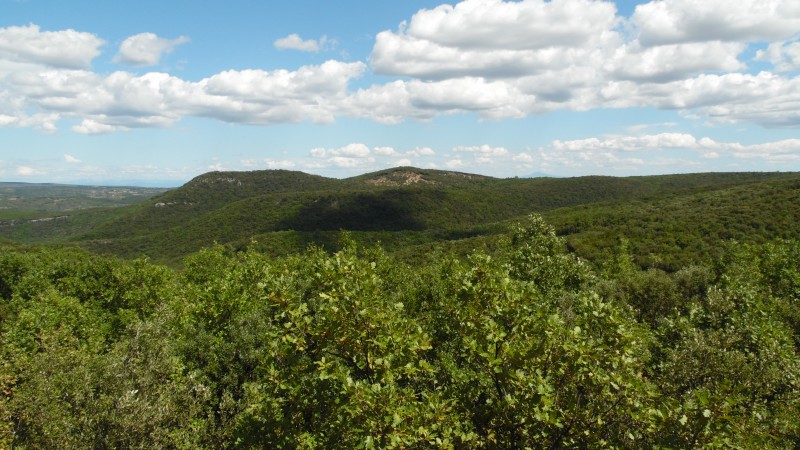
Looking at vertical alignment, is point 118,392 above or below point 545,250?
below

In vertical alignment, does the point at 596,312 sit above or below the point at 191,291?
above

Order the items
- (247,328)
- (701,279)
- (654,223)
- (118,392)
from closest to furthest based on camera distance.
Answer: (118,392) < (247,328) < (701,279) < (654,223)

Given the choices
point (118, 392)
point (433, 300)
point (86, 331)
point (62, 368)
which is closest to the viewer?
point (118, 392)

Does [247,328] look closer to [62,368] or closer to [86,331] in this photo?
[62,368]

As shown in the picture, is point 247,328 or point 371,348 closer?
point 371,348

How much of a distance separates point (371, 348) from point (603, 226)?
440 ft

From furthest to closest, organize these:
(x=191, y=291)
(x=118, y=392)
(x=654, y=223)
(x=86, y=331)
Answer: (x=654, y=223), (x=191, y=291), (x=86, y=331), (x=118, y=392)

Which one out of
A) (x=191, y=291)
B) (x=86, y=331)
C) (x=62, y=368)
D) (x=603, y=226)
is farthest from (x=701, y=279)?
(x=603, y=226)

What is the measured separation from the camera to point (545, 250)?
36.5 meters

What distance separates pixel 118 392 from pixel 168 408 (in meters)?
1.95

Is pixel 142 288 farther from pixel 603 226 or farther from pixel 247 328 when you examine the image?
pixel 603 226

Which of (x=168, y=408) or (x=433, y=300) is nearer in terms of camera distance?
(x=168, y=408)

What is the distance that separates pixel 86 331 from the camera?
3538 centimetres

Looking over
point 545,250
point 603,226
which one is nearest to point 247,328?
point 545,250
